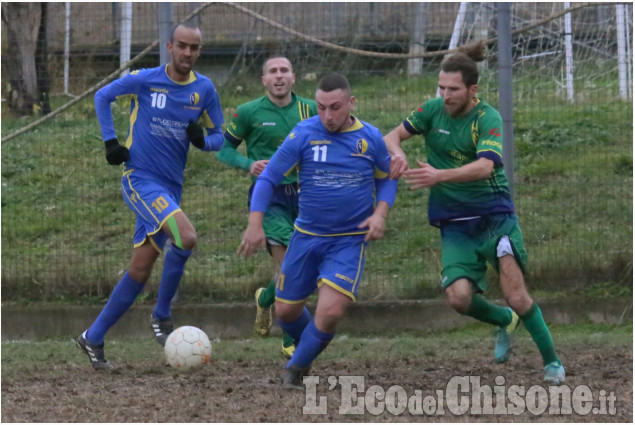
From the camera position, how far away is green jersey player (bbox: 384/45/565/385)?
6.55m

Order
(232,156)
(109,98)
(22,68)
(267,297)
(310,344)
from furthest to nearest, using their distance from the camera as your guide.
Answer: (22,68) → (267,297) → (232,156) → (109,98) → (310,344)

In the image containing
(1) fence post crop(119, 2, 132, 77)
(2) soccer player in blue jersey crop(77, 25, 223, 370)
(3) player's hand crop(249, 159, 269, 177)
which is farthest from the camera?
(1) fence post crop(119, 2, 132, 77)

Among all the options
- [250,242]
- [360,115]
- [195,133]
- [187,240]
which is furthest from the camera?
[360,115]

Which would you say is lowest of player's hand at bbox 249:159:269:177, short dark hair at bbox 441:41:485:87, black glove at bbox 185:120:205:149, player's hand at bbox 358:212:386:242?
player's hand at bbox 358:212:386:242

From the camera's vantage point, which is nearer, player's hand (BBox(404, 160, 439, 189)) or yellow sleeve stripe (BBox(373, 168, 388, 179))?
player's hand (BBox(404, 160, 439, 189))

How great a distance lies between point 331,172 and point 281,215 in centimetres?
142

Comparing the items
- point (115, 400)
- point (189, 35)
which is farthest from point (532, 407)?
point (189, 35)

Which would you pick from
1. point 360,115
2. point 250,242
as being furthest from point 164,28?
point 250,242

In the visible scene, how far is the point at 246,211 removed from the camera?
414 inches

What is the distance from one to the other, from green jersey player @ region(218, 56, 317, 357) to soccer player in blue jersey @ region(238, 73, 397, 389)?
1180mm

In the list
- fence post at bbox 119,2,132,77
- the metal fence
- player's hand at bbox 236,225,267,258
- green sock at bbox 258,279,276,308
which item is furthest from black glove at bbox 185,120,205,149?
fence post at bbox 119,2,132,77

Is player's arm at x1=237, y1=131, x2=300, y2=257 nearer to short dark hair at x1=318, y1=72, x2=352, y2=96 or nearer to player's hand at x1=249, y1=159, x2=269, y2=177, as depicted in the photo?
short dark hair at x1=318, y1=72, x2=352, y2=96

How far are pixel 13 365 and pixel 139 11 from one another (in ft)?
14.1

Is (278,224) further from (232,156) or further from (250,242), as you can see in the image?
(250,242)
